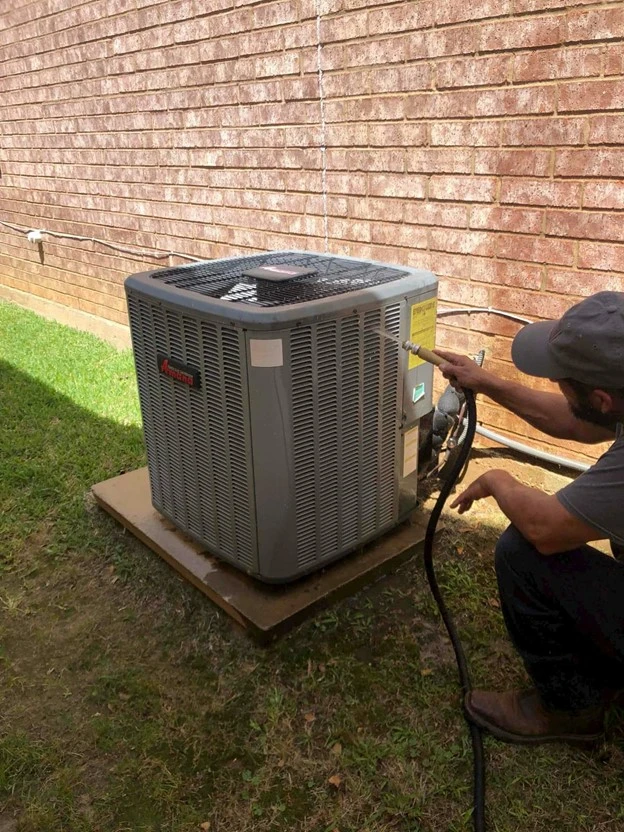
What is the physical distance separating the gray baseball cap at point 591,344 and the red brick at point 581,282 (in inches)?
42.4

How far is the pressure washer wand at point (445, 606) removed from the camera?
5.57 ft

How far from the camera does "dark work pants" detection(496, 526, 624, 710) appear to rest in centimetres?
166

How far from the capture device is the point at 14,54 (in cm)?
582

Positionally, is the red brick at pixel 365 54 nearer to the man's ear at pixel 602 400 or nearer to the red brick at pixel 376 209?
the red brick at pixel 376 209

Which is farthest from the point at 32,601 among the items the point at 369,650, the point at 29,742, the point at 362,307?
the point at 362,307

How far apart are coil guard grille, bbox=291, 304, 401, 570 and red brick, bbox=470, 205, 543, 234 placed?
907 millimetres

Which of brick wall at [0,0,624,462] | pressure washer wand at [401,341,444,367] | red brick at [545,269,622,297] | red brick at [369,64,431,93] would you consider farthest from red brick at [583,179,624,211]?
pressure washer wand at [401,341,444,367]

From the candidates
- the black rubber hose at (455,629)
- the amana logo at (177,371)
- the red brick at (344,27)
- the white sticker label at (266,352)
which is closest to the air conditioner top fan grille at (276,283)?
the white sticker label at (266,352)

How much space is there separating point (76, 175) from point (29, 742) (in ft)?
15.8

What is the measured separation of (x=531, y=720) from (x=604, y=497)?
0.76m

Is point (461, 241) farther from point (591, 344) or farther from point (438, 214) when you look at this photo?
point (591, 344)

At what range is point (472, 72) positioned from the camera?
2.71 metres

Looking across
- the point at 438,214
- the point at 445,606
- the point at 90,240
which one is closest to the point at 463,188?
the point at 438,214

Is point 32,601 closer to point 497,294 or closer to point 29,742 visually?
point 29,742
